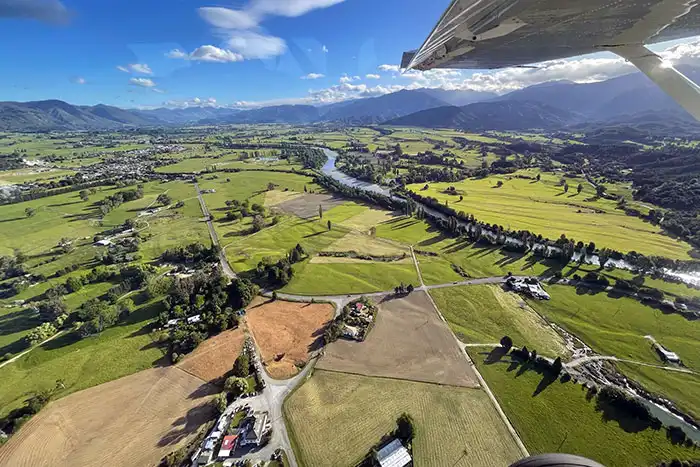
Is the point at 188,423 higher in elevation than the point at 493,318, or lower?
higher

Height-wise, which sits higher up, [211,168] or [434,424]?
[211,168]

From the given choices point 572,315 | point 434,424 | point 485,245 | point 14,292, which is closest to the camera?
point 434,424

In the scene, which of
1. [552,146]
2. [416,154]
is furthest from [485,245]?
[552,146]

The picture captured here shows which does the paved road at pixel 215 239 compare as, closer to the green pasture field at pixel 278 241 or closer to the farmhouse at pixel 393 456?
the green pasture field at pixel 278 241

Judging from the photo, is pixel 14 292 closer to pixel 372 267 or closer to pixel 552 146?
pixel 372 267

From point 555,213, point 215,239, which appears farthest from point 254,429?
point 555,213

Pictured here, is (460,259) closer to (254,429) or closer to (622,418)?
(622,418)
